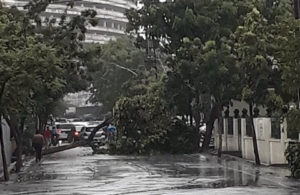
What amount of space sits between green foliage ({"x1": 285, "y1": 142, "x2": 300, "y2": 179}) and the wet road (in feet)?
1.58

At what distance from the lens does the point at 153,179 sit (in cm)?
2252

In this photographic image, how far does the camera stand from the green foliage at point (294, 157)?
2211cm

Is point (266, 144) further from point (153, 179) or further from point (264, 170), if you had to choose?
point (153, 179)

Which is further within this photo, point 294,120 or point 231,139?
point 231,139

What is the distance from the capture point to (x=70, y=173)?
2605 centimetres

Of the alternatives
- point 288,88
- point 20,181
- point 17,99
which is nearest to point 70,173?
point 20,181

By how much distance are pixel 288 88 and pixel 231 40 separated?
12.9m

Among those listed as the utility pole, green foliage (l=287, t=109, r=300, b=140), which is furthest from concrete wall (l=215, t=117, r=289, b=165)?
green foliage (l=287, t=109, r=300, b=140)

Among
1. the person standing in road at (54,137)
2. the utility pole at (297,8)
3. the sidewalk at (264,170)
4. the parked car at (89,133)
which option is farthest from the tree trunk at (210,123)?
the person standing in road at (54,137)

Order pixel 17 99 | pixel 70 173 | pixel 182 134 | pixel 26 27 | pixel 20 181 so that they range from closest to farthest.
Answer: pixel 17 99 → pixel 20 181 → pixel 70 173 → pixel 26 27 → pixel 182 134

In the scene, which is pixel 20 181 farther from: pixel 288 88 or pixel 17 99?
pixel 288 88

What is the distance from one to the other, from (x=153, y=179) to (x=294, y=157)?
15.3 ft

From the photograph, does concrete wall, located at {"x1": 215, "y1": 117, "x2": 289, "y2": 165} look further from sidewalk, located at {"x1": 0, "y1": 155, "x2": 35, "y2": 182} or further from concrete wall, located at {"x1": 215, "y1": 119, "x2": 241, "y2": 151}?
sidewalk, located at {"x1": 0, "y1": 155, "x2": 35, "y2": 182}

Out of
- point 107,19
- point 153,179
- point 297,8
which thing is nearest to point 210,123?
point 153,179
